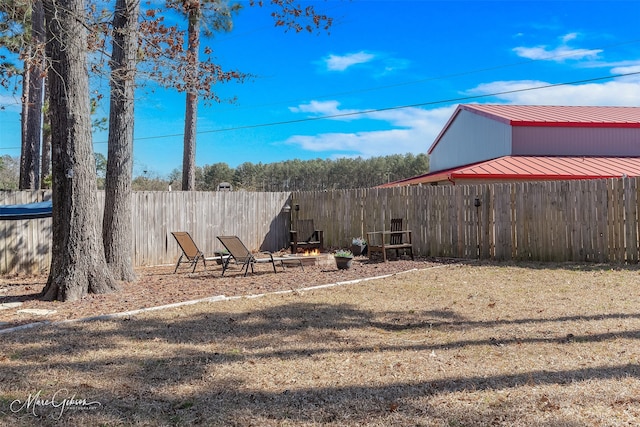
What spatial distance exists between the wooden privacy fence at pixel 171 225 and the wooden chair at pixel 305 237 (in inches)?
84.3

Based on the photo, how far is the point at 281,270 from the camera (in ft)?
33.6

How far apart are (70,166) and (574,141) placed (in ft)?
55.5

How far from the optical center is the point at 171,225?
12234 mm

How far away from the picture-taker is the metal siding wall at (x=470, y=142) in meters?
18.3

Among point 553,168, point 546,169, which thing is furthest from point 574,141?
point 546,169

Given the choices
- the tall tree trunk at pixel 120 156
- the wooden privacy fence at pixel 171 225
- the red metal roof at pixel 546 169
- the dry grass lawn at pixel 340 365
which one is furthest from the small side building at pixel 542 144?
the tall tree trunk at pixel 120 156

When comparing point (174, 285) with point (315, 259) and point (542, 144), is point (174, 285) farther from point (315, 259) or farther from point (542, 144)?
point (542, 144)

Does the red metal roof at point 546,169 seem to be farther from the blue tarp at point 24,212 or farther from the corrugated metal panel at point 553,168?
the blue tarp at point 24,212

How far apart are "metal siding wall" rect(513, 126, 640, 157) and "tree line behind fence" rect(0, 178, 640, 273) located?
23.8 feet

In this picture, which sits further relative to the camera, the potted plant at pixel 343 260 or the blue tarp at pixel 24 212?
the potted plant at pixel 343 260

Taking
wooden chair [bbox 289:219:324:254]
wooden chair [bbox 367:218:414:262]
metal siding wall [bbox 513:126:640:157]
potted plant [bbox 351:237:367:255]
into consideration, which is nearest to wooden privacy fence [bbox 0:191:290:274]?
wooden chair [bbox 289:219:324:254]

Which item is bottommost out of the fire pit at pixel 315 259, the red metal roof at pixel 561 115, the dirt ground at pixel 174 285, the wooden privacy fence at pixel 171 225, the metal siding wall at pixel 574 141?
the dirt ground at pixel 174 285

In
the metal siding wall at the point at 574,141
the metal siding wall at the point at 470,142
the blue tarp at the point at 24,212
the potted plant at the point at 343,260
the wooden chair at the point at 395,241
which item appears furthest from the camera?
the metal siding wall at the point at 470,142

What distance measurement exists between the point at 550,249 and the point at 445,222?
2.34 m
